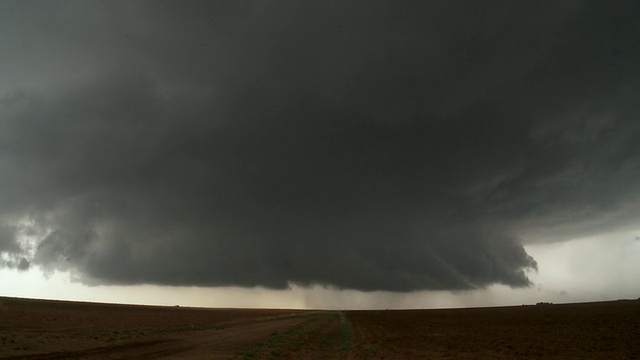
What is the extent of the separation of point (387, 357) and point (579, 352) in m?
12.5

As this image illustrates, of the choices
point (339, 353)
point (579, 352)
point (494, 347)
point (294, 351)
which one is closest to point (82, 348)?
point (294, 351)

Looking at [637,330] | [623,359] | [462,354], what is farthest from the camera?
[637,330]

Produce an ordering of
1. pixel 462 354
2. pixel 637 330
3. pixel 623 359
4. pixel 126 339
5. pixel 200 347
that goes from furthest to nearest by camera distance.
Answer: pixel 637 330, pixel 126 339, pixel 200 347, pixel 462 354, pixel 623 359

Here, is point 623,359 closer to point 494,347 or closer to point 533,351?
point 533,351

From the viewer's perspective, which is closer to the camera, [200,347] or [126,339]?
[200,347]

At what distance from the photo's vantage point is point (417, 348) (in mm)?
34469

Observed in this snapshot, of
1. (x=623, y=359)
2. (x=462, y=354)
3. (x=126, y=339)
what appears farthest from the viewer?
(x=126, y=339)

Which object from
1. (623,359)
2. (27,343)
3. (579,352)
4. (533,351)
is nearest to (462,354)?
(533,351)

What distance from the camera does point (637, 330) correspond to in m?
40.2

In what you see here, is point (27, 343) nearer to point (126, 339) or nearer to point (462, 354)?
point (126, 339)

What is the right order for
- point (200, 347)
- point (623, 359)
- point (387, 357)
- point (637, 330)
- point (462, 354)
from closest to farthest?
point (623, 359), point (387, 357), point (462, 354), point (200, 347), point (637, 330)

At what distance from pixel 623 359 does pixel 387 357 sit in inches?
520

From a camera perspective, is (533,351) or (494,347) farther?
(494,347)

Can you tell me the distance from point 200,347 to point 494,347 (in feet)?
74.0
